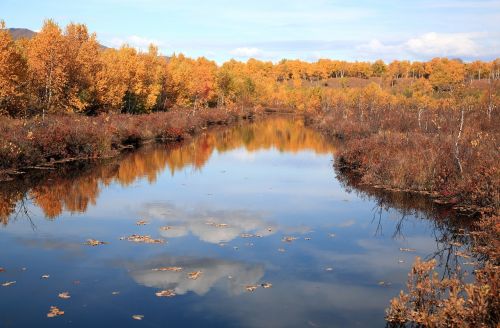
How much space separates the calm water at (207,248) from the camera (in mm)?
11477

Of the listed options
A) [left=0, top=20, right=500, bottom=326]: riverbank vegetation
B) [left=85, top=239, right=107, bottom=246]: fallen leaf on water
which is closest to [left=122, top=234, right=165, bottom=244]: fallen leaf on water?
[left=85, top=239, right=107, bottom=246]: fallen leaf on water

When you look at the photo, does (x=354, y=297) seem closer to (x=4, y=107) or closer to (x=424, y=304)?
(x=424, y=304)

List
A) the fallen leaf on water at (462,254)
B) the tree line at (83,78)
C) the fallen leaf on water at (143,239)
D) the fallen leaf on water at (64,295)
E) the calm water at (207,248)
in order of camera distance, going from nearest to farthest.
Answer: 1. the calm water at (207,248)
2. the fallen leaf on water at (64,295)
3. the fallen leaf on water at (462,254)
4. the fallen leaf on water at (143,239)
5. the tree line at (83,78)

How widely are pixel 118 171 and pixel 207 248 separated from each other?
1678cm

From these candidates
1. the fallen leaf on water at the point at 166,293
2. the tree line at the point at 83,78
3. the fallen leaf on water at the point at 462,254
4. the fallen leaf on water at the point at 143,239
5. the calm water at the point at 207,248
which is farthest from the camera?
the tree line at the point at 83,78

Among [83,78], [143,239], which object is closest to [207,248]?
[143,239]

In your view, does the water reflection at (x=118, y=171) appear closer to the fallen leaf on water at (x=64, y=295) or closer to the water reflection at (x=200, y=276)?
the water reflection at (x=200, y=276)

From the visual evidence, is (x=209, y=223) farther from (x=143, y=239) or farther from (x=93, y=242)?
(x=93, y=242)

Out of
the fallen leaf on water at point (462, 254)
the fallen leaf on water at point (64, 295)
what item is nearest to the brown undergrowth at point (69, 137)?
the fallen leaf on water at point (64, 295)

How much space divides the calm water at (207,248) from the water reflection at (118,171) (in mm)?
151

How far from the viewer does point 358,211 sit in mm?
22000

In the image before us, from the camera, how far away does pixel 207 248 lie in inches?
635

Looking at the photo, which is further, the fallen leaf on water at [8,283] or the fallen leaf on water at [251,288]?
the fallen leaf on water at [251,288]

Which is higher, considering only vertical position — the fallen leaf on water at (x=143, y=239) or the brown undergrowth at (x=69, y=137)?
the brown undergrowth at (x=69, y=137)
